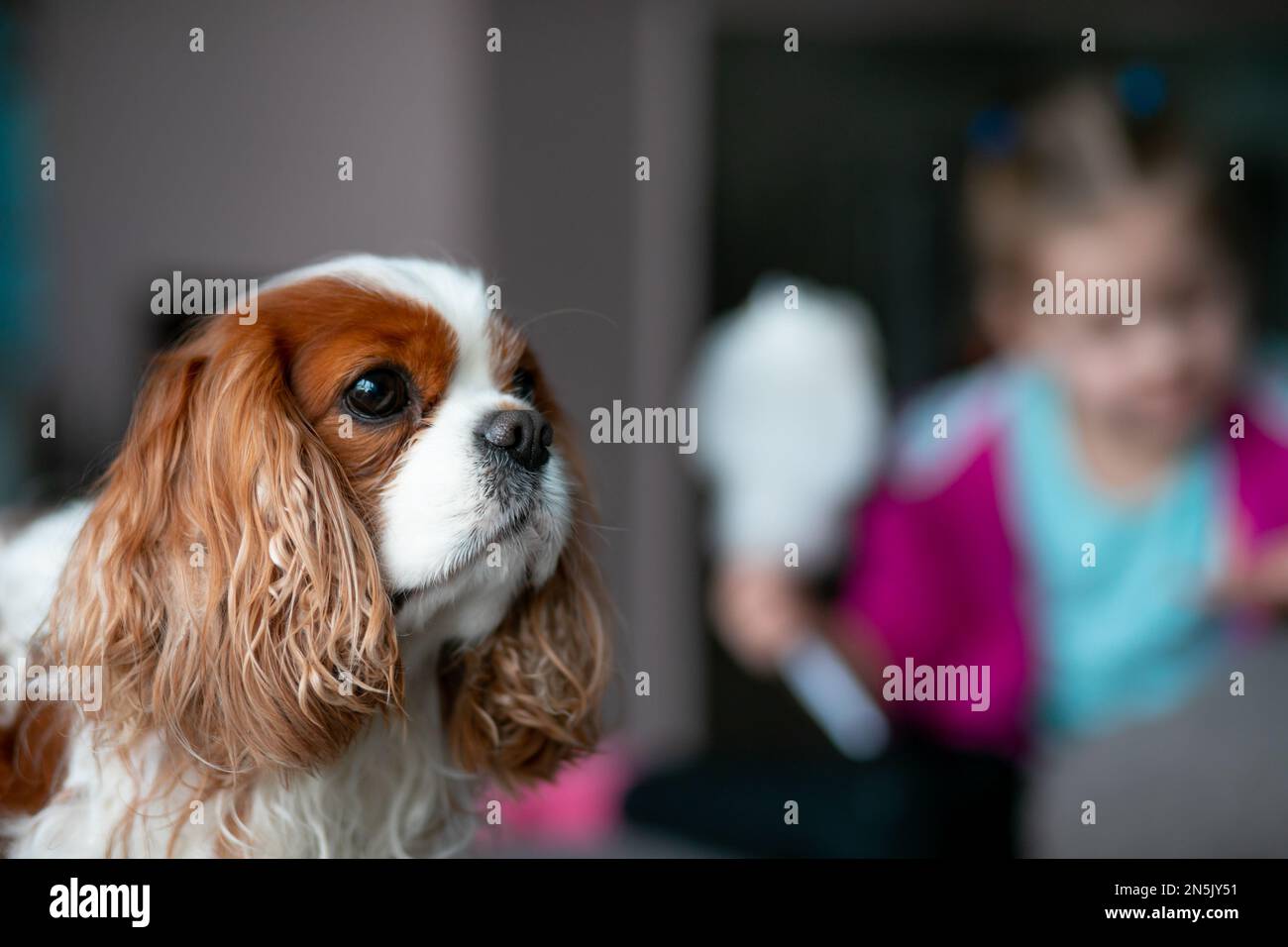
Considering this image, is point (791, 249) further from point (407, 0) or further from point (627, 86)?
point (407, 0)

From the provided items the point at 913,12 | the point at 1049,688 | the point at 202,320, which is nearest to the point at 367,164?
the point at 913,12

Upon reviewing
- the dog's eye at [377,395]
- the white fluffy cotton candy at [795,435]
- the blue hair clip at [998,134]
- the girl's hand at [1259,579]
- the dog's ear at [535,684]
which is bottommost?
the dog's ear at [535,684]

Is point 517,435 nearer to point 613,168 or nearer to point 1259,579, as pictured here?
point 1259,579

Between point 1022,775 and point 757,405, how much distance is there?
2.76 feet

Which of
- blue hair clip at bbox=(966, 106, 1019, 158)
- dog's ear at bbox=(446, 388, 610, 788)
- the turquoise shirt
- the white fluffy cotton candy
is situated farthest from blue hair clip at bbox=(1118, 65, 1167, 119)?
dog's ear at bbox=(446, 388, 610, 788)

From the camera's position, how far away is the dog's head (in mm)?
726

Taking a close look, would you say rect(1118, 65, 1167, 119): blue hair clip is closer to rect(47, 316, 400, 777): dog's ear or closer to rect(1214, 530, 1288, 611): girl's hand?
rect(1214, 530, 1288, 611): girl's hand

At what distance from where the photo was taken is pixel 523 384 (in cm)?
83

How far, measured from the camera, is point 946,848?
5.80 ft

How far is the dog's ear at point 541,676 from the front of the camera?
847mm

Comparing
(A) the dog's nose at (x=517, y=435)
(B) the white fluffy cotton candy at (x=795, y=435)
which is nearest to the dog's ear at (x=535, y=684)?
(A) the dog's nose at (x=517, y=435)

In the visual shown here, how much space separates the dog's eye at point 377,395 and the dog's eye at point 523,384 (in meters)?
0.09

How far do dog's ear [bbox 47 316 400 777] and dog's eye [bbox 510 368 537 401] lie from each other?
5.4 inches

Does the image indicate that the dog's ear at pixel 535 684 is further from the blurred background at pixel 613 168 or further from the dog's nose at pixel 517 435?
the blurred background at pixel 613 168
